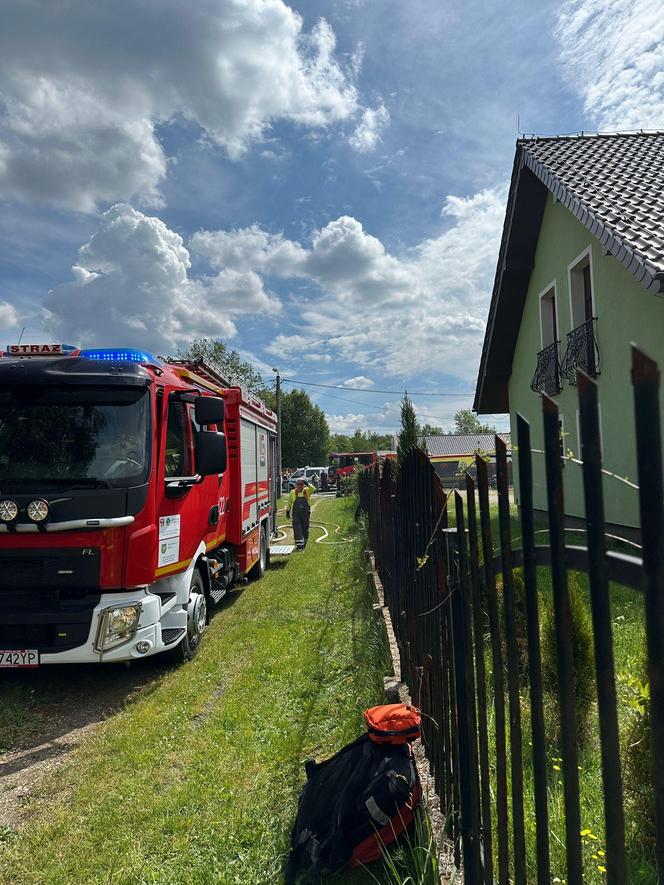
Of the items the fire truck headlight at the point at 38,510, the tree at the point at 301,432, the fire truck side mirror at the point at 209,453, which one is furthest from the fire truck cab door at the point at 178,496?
the tree at the point at 301,432

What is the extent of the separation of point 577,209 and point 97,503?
312 inches

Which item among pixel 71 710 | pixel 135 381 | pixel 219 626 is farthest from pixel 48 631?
pixel 219 626

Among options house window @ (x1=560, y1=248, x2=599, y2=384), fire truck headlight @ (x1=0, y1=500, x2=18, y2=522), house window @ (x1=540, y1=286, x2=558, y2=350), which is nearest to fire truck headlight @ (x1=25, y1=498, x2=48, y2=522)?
fire truck headlight @ (x1=0, y1=500, x2=18, y2=522)

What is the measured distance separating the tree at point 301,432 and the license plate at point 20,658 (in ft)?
209

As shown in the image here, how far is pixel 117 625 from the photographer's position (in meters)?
4.54

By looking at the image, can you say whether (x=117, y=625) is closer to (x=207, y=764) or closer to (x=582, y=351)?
(x=207, y=764)

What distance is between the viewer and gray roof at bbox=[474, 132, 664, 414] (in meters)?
7.23

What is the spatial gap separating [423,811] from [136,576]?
2.98 metres

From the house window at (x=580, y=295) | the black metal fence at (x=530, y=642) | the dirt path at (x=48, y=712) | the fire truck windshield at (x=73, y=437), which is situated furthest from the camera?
the house window at (x=580, y=295)

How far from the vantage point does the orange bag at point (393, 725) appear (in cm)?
254

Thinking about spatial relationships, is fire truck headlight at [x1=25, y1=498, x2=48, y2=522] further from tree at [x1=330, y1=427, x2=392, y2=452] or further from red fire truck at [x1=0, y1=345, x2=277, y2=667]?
tree at [x1=330, y1=427, x2=392, y2=452]

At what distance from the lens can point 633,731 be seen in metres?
2.40

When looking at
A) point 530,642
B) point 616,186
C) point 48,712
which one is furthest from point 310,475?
point 530,642

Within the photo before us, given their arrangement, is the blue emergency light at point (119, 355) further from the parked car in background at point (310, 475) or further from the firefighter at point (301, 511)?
the parked car in background at point (310, 475)
